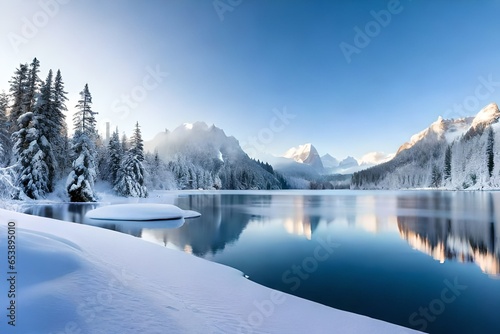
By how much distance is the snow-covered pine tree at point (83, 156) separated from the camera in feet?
130

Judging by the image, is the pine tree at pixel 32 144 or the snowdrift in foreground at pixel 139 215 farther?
the pine tree at pixel 32 144

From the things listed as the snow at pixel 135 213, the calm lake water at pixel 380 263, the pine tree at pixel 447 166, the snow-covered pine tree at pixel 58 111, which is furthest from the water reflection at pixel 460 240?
the pine tree at pixel 447 166

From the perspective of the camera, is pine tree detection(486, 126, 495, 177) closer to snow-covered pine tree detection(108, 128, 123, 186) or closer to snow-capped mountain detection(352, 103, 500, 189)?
snow-capped mountain detection(352, 103, 500, 189)

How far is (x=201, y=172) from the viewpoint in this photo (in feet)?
444

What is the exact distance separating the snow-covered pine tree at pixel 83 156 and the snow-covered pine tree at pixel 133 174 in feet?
42.6

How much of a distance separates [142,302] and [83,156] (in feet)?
138

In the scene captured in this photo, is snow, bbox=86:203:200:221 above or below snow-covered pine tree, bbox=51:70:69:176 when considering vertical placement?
below

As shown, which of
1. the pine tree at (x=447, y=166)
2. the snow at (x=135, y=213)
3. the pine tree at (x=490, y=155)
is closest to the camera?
the snow at (x=135, y=213)

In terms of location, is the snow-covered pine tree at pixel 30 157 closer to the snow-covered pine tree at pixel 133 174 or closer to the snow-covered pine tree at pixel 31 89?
the snow-covered pine tree at pixel 31 89

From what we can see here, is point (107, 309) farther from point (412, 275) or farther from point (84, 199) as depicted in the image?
point (84, 199)

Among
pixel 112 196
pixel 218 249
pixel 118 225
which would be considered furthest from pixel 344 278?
pixel 112 196

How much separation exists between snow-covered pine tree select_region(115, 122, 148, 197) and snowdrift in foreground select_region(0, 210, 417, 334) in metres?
51.2

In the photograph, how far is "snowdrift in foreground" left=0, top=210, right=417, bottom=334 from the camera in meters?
4.06

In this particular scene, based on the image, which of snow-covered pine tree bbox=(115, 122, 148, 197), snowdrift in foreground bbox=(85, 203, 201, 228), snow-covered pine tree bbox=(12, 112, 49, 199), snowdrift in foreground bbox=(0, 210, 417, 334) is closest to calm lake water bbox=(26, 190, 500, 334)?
snowdrift in foreground bbox=(0, 210, 417, 334)
